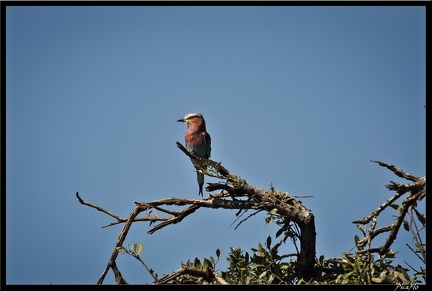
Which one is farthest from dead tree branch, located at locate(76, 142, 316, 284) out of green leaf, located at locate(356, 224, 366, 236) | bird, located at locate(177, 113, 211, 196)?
bird, located at locate(177, 113, 211, 196)

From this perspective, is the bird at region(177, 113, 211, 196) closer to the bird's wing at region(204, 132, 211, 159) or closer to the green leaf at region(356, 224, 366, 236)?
the bird's wing at region(204, 132, 211, 159)

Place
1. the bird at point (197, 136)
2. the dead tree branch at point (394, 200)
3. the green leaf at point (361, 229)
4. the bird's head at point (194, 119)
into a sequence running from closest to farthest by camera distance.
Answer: the dead tree branch at point (394, 200) < the green leaf at point (361, 229) < the bird at point (197, 136) < the bird's head at point (194, 119)

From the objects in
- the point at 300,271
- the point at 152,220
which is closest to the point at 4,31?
the point at 152,220

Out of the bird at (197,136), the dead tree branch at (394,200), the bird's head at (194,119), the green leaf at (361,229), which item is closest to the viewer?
the dead tree branch at (394,200)

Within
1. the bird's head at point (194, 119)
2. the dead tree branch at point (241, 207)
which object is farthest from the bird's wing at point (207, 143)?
Answer: the dead tree branch at point (241, 207)

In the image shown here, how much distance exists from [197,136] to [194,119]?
30 centimetres

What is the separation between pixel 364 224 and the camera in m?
4.41

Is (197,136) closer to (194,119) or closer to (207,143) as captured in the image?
(207,143)

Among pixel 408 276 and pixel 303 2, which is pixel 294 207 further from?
pixel 303 2

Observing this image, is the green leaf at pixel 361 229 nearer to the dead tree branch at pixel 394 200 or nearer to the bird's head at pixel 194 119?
the dead tree branch at pixel 394 200

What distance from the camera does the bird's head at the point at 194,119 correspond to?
8742 millimetres

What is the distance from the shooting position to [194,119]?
878 centimetres

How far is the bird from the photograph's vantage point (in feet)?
28.2
